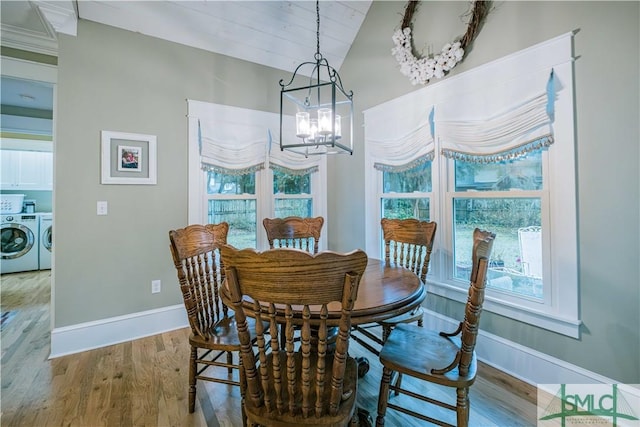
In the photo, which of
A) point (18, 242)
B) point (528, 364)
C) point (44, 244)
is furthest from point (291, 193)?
point (18, 242)

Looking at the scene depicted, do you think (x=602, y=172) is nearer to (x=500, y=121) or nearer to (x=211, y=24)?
(x=500, y=121)

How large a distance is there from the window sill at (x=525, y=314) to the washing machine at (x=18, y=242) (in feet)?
21.0

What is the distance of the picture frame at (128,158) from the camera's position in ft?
8.25

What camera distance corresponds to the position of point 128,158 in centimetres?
260

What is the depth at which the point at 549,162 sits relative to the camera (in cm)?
187

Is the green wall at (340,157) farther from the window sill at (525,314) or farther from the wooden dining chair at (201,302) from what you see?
the wooden dining chair at (201,302)

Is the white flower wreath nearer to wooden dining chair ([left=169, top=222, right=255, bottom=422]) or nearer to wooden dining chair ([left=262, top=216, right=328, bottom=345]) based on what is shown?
wooden dining chair ([left=262, top=216, right=328, bottom=345])

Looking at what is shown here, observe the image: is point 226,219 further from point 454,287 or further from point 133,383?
point 454,287

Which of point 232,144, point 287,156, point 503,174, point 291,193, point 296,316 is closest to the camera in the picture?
point 296,316

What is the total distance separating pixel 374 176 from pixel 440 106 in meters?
0.96

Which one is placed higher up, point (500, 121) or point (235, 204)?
point (500, 121)

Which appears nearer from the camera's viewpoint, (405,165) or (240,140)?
(405,165)

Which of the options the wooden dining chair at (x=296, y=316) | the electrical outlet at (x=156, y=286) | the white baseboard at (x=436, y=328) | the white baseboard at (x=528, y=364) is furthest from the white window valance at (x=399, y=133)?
the electrical outlet at (x=156, y=286)

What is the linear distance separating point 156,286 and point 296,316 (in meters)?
2.16
